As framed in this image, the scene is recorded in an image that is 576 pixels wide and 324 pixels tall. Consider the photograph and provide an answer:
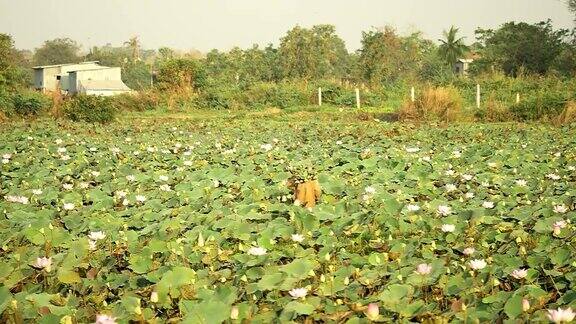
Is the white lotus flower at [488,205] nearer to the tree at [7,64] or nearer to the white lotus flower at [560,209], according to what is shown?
the white lotus flower at [560,209]

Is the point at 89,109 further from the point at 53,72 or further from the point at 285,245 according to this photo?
the point at 53,72

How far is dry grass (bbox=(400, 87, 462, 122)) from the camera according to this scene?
13.5 meters

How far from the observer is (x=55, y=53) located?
63312mm

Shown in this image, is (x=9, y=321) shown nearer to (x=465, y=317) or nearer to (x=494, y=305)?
(x=465, y=317)

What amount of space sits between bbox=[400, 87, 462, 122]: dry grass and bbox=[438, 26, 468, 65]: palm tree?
101 ft

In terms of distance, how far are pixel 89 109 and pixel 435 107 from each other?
360 inches

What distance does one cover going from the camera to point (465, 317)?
142cm

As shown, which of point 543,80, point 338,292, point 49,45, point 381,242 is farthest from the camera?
point 49,45

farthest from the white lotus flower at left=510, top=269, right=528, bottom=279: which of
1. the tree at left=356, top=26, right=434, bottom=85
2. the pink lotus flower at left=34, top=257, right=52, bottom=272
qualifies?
the tree at left=356, top=26, right=434, bottom=85

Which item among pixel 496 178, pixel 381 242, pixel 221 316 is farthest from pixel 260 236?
pixel 496 178

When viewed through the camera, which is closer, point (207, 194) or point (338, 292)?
point (338, 292)

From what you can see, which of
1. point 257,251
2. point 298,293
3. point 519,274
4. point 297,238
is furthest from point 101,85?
point 519,274

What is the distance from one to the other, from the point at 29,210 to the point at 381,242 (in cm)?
202

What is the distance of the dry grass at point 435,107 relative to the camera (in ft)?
44.2
